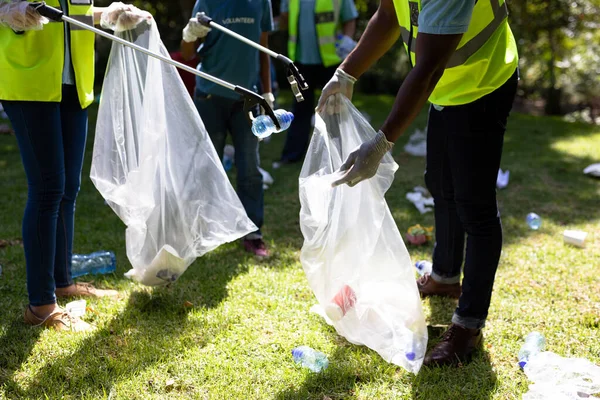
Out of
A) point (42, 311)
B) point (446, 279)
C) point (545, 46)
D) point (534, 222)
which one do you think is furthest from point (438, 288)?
point (545, 46)

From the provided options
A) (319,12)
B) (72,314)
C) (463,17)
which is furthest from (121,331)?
(319,12)

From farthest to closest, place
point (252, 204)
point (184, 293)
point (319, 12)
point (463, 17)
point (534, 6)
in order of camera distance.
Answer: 1. point (534, 6)
2. point (319, 12)
3. point (252, 204)
4. point (184, 293)
5. point (463, 17)

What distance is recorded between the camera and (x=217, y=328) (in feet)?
8.52

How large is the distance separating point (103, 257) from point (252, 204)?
0.88m

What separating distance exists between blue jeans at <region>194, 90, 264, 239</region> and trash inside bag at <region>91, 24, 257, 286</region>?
2.61 feet

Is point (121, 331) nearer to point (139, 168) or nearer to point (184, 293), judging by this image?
point (184, 293)

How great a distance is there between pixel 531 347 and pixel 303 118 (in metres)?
3.95

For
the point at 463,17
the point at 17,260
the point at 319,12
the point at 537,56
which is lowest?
the point at 537,56

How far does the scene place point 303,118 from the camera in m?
5.98

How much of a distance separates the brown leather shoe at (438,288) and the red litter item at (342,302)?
0.68 metres

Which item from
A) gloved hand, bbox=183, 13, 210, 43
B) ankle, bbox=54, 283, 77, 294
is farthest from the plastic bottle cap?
gloved hand, bbox=183, 13, 210, 43

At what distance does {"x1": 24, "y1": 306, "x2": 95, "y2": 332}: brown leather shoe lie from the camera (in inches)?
98.7

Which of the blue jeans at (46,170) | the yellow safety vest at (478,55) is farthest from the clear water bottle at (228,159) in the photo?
the yellow safety vest at (478,55)

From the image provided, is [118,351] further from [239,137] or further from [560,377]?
[560,377]
